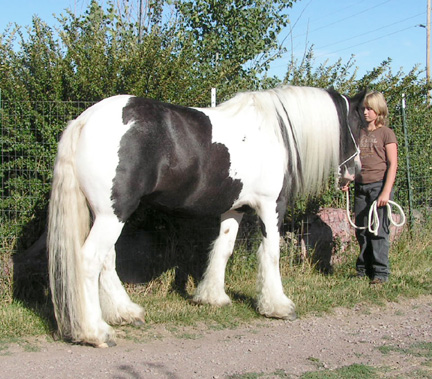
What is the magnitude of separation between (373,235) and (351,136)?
1208 millimetres

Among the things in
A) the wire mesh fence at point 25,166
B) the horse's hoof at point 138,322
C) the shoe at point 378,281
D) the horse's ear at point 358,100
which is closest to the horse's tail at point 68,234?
the horse's hoof at point 138,322

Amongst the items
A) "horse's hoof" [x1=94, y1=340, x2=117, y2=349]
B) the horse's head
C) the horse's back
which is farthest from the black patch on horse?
the horse's head

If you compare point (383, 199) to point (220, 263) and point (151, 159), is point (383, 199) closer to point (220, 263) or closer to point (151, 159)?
point (220, 263)

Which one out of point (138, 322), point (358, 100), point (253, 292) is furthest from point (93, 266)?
point (358, 100)

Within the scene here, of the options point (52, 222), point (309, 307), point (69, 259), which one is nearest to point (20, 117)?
point (52, 222)

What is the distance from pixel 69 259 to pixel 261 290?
5.76ft

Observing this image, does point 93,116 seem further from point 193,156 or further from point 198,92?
point 198,92

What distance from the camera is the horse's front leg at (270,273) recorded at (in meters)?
4.29

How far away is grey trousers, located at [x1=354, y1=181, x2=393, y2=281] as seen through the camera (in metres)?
5.20

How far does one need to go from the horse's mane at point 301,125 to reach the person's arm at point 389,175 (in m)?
0.74

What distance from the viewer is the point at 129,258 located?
5191mm

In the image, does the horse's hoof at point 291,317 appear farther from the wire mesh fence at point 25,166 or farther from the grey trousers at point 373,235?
the wire mesh fence at point 25,166

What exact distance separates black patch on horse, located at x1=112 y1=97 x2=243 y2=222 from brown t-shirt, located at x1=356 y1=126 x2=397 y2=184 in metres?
1.76

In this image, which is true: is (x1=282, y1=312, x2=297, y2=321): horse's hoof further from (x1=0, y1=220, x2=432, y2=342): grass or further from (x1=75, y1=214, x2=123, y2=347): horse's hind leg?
(x1=75, y1=214, x2=123, y2=347): horse's hind leg
